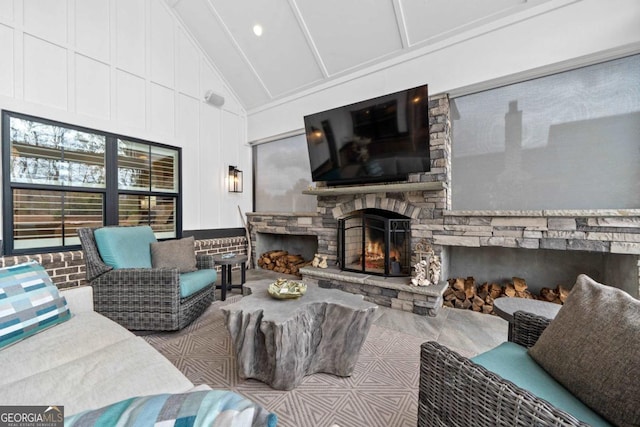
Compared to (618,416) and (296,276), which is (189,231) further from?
(618,416)

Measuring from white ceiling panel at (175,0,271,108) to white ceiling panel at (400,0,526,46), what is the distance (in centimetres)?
259

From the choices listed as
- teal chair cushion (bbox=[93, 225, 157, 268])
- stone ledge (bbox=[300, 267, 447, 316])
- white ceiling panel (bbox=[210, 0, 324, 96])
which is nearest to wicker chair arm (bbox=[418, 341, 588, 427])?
stone ledge (bbox=[300, 267, 447, 316])

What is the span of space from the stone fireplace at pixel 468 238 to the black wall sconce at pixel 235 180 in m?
1.88

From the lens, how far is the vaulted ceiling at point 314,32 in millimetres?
2895

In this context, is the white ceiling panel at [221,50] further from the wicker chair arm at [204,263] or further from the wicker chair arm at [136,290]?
the wicker chair arm at [136,290]

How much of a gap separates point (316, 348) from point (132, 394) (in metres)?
1.15

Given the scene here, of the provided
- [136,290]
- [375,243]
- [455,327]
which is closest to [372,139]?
[375,243]

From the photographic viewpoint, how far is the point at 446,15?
289 cm

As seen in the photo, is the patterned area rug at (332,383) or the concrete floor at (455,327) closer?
the patterned area rug at (332,383)

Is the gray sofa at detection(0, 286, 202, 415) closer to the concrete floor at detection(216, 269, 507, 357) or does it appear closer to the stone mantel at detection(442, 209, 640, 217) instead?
the concrete floor at detection(216, 269, 507, 357)

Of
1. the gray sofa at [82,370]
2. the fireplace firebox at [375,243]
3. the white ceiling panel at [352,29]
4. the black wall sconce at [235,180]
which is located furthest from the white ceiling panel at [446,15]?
the gray sofa at [82,370]

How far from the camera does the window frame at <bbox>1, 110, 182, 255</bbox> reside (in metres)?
2.74

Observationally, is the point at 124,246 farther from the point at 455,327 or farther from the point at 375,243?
the point at 455,327

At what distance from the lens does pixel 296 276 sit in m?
4.42
